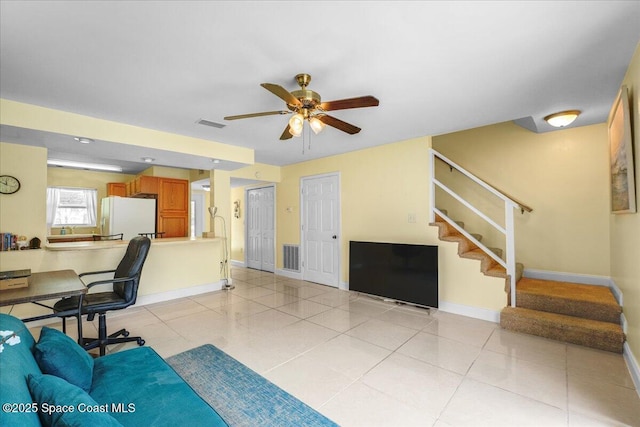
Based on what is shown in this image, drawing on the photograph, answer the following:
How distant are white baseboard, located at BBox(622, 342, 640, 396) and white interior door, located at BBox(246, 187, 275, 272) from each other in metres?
5.61

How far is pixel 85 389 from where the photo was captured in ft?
4.68

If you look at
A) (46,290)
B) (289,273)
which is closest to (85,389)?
(46,290)

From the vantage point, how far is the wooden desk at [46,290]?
197 centimetres

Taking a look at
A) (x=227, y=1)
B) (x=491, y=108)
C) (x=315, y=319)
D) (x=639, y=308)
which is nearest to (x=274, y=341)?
(x=315, y=319)

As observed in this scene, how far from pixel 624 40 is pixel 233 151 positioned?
4394mm

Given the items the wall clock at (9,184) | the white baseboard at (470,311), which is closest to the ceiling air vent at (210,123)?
the wall clock at (9,184)

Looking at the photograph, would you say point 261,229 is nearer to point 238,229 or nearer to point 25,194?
point 238,229

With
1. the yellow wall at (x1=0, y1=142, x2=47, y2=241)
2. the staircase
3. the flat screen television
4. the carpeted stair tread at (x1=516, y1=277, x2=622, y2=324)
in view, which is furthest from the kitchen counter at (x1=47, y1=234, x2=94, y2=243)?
the carpeted stair tread at (x1=516, y1=277, x2=622, y2=324)

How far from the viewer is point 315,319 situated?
3.62 meters

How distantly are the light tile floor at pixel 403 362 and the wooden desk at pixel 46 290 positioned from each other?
0.86 m

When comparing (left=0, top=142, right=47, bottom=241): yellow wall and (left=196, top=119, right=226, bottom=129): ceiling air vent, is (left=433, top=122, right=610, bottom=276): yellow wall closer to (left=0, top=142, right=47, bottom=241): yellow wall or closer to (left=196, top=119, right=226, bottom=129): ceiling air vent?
(left=196, top=119, right=226, bottom=129): ceiling air vent

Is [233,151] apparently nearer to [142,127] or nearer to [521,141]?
[142,127]

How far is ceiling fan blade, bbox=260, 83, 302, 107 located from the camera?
1.90m

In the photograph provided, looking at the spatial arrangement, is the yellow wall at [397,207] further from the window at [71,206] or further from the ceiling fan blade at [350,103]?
the window at [71,206]
